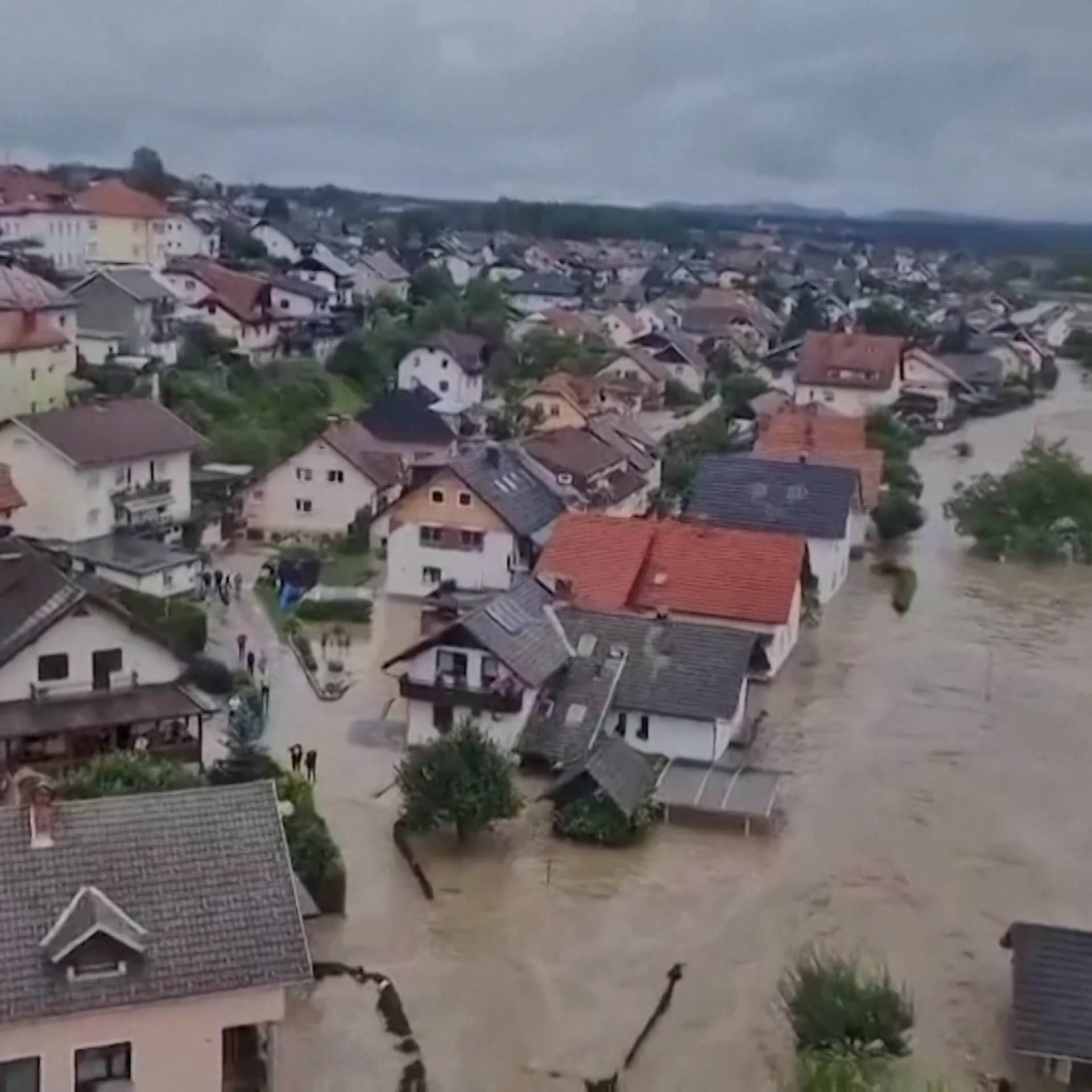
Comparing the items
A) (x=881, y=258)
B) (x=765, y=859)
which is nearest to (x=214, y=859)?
(x=765, y=859)

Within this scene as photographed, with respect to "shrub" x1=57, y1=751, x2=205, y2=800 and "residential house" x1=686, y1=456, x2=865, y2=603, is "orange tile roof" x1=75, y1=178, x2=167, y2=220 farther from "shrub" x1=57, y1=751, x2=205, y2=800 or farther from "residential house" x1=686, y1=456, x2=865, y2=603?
"shrub" x1=57, y1=751, x2=205, y2=800

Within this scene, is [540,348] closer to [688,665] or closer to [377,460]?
[377,460]

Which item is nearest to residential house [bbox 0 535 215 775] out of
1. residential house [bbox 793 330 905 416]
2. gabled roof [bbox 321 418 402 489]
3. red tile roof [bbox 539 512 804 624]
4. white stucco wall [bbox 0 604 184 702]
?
white stucco wall [bbox 0 604 184 702]

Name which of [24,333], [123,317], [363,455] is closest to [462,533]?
[363,455]

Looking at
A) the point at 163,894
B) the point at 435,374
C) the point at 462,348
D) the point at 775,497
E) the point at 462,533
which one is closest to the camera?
the point at 163,894

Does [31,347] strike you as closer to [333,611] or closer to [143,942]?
[333,611]

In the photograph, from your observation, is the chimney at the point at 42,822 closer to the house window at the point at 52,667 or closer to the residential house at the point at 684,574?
the house window at the point at 52,667
